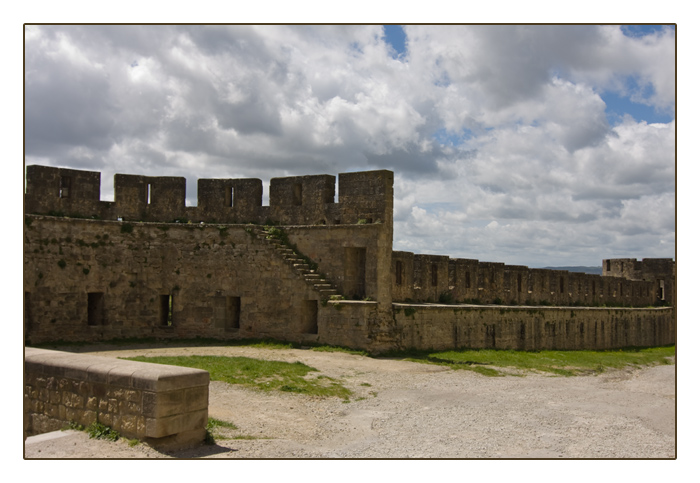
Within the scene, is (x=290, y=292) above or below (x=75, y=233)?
below

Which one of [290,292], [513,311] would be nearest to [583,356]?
[513,311]

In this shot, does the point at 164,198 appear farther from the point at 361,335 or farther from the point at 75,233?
the point at 361,335

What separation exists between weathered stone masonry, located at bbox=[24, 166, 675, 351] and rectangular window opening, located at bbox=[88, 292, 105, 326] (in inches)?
2.0

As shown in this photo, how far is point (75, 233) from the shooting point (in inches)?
838

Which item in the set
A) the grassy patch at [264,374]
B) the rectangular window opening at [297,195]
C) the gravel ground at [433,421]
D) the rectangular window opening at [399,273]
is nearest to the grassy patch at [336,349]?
the gravel ground at [433,421]

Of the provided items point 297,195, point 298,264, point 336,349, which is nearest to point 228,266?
point 298,264

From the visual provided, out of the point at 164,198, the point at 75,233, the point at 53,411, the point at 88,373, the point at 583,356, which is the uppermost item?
the point at 164,198

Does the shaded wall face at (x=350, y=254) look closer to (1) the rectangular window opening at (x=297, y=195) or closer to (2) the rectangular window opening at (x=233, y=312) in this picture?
(1) the rectangular window opening at (x=297, y=195)

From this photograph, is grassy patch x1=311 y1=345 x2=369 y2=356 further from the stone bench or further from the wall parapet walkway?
the stone bench

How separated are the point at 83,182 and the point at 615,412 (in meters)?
19.3

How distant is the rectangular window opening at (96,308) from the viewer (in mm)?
21625

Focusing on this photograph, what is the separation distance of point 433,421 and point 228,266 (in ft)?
43.6

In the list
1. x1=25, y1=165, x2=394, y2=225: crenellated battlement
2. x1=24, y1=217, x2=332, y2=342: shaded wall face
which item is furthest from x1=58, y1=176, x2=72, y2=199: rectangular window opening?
x1=24, y1=217, x2=332, y2=342: shaded wall face

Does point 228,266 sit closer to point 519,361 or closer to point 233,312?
point 233,312
